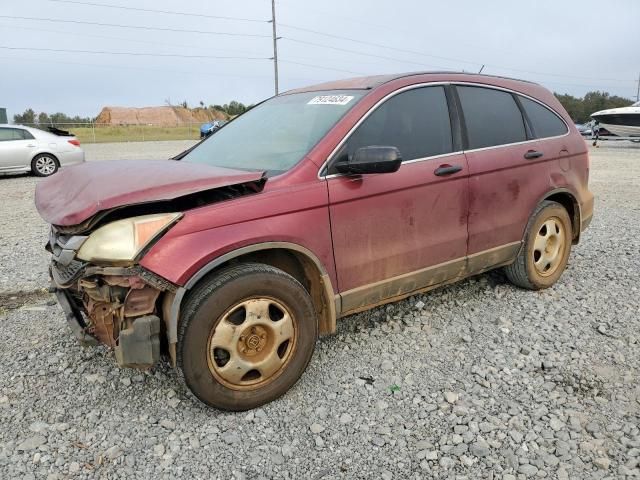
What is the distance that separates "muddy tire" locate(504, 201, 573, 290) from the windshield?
1.93 meters

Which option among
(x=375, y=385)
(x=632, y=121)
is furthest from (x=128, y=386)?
(x=632, y=121)

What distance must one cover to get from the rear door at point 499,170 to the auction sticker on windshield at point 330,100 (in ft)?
3.17

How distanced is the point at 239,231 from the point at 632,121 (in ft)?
78.7

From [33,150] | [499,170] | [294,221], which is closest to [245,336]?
[294,221]

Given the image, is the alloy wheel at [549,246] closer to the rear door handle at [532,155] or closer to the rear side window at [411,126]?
the rear door handle at [532,155]

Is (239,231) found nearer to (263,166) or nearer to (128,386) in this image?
(263,166)

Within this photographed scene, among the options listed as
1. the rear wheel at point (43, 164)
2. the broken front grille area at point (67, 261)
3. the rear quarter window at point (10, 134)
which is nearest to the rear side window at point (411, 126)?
the broken front grille area at point (67, 261)

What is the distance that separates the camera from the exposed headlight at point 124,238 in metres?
2.35

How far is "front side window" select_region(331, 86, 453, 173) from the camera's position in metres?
3.13

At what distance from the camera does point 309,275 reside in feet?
9.79

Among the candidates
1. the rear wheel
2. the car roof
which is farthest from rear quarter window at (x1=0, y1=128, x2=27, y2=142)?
the car roof

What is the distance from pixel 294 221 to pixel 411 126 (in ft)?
3.88

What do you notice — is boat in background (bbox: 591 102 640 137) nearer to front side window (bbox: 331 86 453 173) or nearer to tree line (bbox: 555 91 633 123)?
front side window (bbox: 331 86 453 173)

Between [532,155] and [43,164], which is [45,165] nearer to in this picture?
[43,164]
